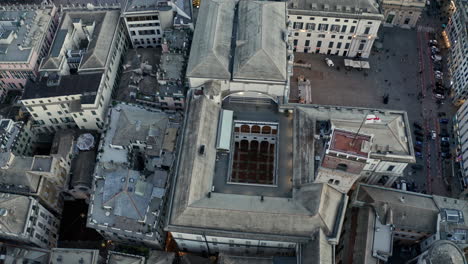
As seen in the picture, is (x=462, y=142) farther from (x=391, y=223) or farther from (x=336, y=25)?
(x=336, y=25)

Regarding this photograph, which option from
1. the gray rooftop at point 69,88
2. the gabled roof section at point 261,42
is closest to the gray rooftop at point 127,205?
the gray rooftop at point 69,88

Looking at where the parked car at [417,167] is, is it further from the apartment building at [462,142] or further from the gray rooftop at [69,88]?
the gray rooftop at [69,88]

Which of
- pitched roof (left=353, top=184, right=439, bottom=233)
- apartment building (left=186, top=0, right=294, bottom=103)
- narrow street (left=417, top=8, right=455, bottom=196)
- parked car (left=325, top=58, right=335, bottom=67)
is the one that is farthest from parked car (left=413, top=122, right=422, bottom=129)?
apartment building (left=186, top=0, right=294, bottom=103)

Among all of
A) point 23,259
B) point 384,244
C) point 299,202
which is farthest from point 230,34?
point 23,259

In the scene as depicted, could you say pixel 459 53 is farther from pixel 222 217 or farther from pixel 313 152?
pixel 222 217

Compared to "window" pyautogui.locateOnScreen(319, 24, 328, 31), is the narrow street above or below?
below

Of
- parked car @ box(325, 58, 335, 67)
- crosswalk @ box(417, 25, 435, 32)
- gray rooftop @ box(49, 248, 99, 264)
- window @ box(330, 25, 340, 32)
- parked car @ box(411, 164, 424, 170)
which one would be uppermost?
crosswalk @ box(417, 25, 435, 32)

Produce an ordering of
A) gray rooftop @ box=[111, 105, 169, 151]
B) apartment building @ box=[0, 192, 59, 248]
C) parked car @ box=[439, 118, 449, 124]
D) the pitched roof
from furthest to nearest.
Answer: parked car @ box=[439, 118, 449, 124], gray rooftop @ box=[111, 105, 169, 151], the pitched roof, apartment building @ box=[0, 192, 59, 248]

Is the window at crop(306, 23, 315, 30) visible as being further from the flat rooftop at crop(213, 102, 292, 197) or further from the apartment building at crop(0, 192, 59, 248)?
the apartment building at crop(0, 192, 59, 248)
